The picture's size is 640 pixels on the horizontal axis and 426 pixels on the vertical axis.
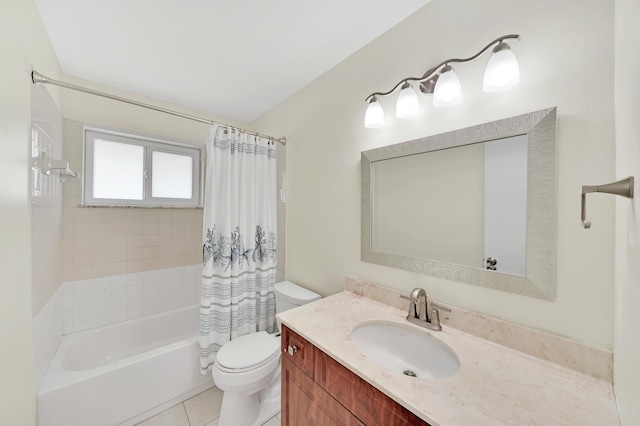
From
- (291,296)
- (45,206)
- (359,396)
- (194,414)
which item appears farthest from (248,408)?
(45,206)

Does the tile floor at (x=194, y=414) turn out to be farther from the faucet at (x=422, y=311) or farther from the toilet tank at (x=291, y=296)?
the faucet at (x=422, y=311)

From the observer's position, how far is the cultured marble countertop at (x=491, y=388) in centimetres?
62

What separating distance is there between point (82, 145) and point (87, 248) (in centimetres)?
84

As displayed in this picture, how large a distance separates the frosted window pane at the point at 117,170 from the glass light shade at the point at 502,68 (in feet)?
8.80

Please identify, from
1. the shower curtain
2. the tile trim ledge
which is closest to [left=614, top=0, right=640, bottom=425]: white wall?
the tile trim ledge

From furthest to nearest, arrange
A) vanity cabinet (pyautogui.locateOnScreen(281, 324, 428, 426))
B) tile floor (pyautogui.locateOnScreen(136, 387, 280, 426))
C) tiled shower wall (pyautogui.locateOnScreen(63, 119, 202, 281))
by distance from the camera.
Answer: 1. tiled shower wall (pyautogui.locateOnScreen(63, 119, 202, 281))
2. tile floor (pyautogui.locateOnScreen(136, 387, 280, 426))
3. vanity cabinet (pyautogui.locateOnScreen(281, 324, 428, 426))

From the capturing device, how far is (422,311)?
1130mm

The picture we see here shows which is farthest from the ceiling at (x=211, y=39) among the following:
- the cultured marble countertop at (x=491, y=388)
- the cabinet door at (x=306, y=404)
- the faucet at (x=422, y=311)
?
the cabinet door at (x=306, y=404)

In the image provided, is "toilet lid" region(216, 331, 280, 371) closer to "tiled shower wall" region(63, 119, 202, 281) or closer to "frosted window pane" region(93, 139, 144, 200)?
"tiled shower wall" region(63, 119, 202, 281)

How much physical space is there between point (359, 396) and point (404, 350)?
40cm

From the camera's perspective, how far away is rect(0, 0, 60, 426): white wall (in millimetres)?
818

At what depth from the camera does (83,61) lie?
168cm

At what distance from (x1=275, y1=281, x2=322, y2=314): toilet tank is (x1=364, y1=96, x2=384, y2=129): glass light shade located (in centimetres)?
124

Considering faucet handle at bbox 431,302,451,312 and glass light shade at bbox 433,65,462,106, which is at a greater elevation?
glass light shade at bbox 433,65,462,106
